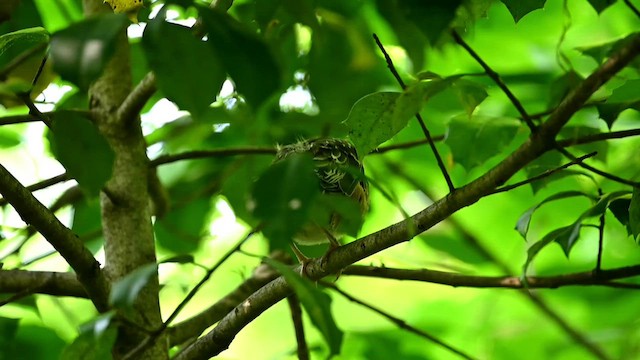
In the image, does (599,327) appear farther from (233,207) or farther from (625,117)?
(233,207)

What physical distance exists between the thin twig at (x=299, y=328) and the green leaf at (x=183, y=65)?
70 centimetres

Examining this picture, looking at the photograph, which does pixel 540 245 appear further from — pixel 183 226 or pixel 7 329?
pixel 183 226

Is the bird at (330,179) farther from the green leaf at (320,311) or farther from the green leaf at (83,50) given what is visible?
the green leaf at (83,50)

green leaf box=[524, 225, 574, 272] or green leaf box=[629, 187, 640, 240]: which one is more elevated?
green leaf box=[524, 225, 574, 272]

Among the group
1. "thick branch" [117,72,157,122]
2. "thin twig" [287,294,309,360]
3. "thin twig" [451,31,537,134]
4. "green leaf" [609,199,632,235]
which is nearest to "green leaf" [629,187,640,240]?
"green leaf" [609,199,632,235]

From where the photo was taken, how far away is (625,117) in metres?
1.63

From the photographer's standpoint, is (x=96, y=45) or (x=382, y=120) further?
(x=382, y=120)

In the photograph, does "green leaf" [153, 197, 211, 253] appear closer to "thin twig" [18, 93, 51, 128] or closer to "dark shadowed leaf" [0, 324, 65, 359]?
"dark shadowed leaf" [0, 324, 65, 359]

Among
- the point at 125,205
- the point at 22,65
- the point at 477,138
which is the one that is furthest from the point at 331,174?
the point at 22,65

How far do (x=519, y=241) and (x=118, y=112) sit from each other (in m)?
1.11

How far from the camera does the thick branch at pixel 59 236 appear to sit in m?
0.89

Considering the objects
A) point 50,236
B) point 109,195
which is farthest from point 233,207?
point 50,236

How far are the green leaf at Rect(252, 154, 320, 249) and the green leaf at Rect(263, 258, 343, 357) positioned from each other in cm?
9

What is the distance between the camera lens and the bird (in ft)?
3.86
